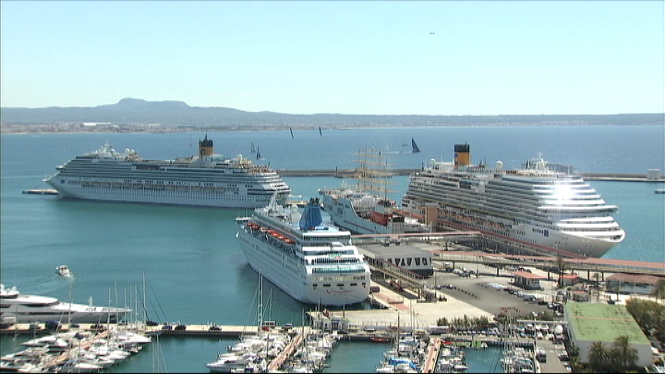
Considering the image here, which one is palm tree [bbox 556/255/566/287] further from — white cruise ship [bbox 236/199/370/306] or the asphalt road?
white cruise ship [bbox 236/199/370/306]

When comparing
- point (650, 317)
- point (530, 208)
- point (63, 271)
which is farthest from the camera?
point (530, 208)

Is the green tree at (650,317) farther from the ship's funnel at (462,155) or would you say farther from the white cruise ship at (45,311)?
the ship's funnel at (462,155)

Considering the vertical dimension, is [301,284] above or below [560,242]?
below

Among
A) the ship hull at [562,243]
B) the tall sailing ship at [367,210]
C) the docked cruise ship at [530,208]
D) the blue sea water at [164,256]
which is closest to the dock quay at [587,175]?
the blue sea water at [164,256]

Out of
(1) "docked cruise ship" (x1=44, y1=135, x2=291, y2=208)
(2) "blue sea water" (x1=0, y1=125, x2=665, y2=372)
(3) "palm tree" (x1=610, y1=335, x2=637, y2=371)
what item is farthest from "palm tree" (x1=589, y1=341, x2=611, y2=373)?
(1) "docked cruise ship" (x1=44, y1=135, x2=291, y2=208)

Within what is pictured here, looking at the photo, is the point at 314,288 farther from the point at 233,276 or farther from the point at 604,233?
the point at 604,233

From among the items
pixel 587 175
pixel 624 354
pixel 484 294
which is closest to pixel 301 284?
pixel 484 294

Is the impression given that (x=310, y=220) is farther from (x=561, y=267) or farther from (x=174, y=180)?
(x=174, y=180)
